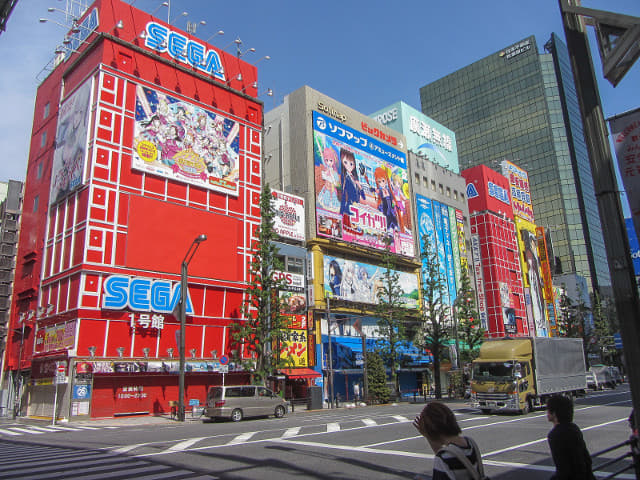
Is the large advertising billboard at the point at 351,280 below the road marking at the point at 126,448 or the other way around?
the other way around

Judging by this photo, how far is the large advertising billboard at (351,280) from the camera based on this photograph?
46656 millimetres

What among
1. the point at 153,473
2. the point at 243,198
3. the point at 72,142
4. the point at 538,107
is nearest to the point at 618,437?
the point at 153,473

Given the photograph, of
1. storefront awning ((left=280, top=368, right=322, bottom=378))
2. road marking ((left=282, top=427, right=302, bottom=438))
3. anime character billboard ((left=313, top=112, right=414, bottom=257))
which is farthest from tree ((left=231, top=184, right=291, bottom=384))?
road marking ((left=282, top=427, right=302, bottom=438))

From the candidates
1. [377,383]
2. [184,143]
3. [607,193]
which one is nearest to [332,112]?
[184,143]

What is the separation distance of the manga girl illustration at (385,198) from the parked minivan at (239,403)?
1254 inches

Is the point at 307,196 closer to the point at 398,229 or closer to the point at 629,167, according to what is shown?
the point at 398,229

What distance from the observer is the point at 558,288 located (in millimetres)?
98500

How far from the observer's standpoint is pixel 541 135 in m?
121

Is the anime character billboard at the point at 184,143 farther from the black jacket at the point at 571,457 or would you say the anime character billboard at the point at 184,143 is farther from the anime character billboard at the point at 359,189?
the black jacket at the point at 571,457

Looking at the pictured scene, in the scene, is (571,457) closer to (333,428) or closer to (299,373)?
(333,428)

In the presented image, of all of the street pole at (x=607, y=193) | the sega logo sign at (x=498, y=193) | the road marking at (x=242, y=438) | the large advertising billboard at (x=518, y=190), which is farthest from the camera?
the large advertising billboard at (x=518, y=190)

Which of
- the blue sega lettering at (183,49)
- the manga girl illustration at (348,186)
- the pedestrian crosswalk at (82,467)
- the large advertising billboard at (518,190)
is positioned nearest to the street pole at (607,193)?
the pedestrian crosswalk at (82,467)

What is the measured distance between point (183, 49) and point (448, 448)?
137ft

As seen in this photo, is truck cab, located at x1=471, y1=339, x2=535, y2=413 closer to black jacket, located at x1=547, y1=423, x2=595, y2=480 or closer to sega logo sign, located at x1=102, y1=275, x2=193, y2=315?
black jacket, located at x1=547, y1=423, x2=595, y2=480
